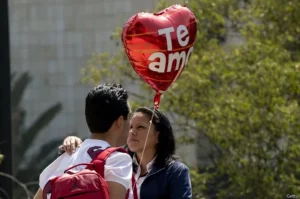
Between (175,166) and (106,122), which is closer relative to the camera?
(106,122)

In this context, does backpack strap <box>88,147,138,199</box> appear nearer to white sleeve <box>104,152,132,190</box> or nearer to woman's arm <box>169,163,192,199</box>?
white sleeve <box>104,152,132,190</box>

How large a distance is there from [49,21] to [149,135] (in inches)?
388

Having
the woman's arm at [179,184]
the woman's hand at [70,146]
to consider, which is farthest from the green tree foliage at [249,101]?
the woman's hand at [70,146]

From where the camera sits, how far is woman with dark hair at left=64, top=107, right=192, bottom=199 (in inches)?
186

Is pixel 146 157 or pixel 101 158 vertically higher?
pixel 101 158

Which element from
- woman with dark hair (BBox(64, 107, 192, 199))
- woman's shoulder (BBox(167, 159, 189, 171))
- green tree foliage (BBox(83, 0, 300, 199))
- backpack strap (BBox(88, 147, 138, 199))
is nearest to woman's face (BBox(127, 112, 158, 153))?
woman with dark hair (BBox(64, 107, 192, 199))

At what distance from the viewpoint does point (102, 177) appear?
3.69 meters

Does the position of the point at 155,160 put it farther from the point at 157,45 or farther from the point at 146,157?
the point at 157,45

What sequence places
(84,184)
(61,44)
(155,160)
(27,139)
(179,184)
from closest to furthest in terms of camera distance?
(84,184) < (179,184) < (155,160) < (27,139) < (61,44)

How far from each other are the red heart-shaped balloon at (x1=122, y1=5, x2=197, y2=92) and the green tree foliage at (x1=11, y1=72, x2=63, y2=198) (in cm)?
789

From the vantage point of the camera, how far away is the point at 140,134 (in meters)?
4.88

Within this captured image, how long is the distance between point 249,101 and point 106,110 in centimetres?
569

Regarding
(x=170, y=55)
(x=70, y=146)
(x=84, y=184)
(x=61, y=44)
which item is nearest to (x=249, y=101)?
(x=170, y=55)

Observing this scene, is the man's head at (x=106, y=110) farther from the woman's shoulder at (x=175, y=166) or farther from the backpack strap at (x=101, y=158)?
the woman's shoulder at (x=175, y=166)
